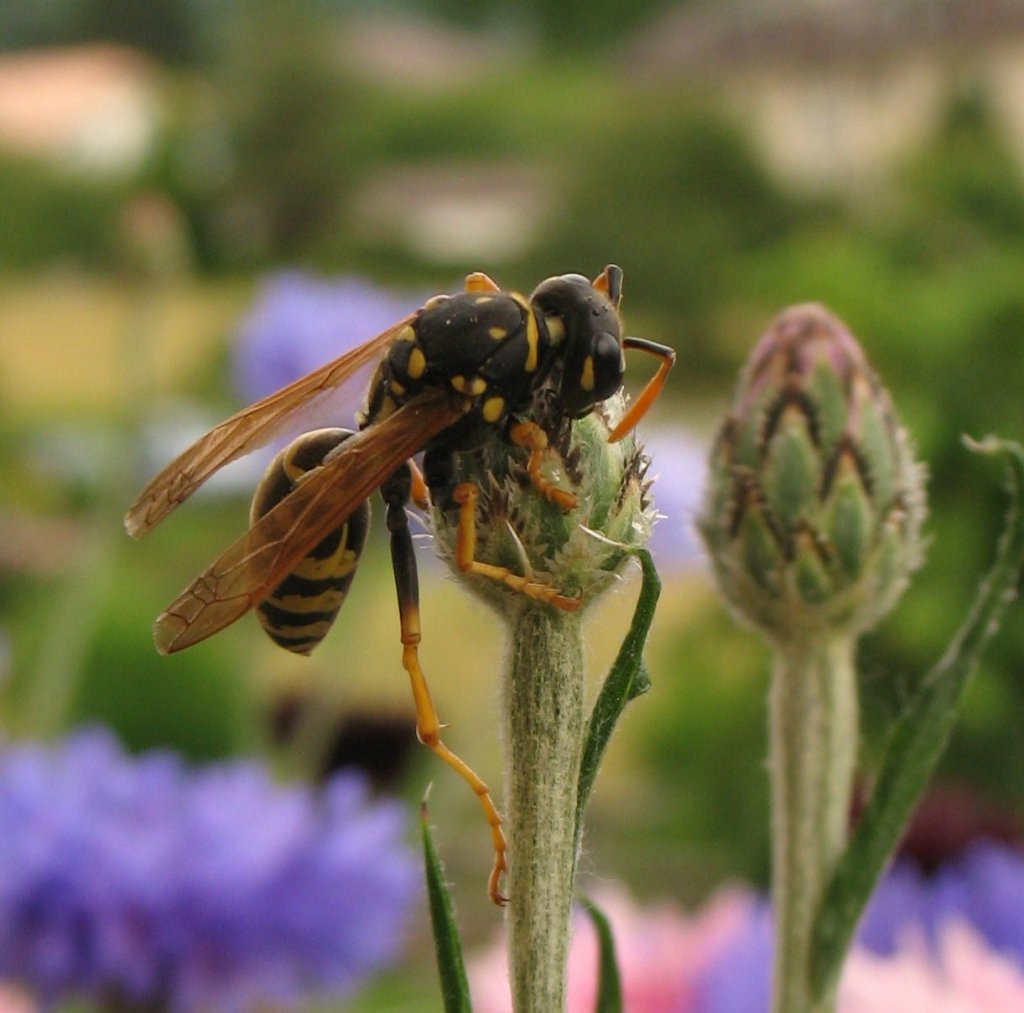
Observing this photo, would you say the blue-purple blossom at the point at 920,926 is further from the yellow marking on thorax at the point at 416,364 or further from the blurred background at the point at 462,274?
the yellow marking on thorax at the point at 416,364

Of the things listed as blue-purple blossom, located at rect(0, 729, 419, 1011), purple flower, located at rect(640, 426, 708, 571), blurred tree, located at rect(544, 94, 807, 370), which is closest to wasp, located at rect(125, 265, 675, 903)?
blue-purple blossom, located at rect(0, 729, 419, 1011)

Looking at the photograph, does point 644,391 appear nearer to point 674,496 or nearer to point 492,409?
point 492,409

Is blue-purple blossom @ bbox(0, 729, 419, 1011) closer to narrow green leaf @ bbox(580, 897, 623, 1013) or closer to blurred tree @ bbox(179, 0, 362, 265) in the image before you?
narrow green leaf @ bbox(580, 897, 623, 1013)

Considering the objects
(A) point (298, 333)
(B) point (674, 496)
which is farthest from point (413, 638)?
(B) point (674, 496)

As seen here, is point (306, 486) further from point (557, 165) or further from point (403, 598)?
point (557, 165)

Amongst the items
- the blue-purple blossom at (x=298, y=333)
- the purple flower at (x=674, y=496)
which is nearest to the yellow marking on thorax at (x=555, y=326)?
the blue-purple blossom at (x=298, y=333)

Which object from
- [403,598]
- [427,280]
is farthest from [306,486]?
[427,280]
